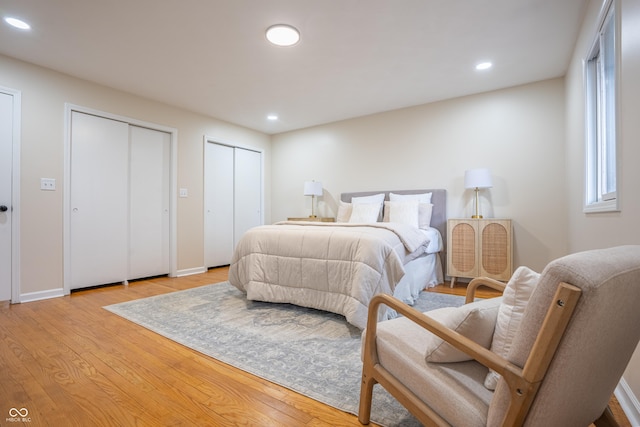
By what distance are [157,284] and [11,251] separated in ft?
4.62

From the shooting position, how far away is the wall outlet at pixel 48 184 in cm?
320

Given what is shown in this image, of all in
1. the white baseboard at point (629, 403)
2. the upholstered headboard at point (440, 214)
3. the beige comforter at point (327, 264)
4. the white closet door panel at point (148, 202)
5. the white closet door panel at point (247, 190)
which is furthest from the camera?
the white closet door panel at point (247, 190)

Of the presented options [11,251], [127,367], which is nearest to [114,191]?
[11,251]

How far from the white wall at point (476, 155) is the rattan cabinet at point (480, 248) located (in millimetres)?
365

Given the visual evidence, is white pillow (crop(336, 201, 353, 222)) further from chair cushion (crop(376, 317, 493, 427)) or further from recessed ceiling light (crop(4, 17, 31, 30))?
recessed ceiling light (crop(4, 17, 31, 30))

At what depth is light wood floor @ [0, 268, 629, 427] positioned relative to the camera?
52.9 inches

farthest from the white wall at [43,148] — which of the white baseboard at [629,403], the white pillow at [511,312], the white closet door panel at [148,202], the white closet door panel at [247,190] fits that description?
the white baseboard at [629,403]

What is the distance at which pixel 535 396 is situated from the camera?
688 millimetres

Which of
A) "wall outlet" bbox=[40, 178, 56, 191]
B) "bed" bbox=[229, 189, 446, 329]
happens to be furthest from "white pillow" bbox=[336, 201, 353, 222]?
"wall outlet" bbox=[40, 178, 56, 191]

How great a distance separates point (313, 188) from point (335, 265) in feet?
9.25

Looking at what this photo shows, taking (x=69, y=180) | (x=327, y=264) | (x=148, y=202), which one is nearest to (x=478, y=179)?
(x=327, y=264)

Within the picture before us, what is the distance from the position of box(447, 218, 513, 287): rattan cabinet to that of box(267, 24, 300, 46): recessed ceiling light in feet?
8.89

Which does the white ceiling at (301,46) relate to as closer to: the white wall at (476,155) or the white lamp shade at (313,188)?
the white wall at (476,155)

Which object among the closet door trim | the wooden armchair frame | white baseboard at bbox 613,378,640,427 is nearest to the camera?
the wooden armchair frame
